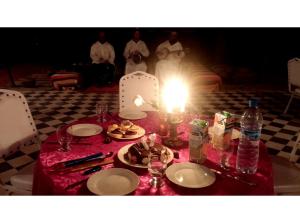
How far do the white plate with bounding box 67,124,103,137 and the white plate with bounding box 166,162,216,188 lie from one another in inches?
29.7

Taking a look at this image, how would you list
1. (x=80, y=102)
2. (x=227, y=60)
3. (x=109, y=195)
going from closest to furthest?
(x=109, y=195), (x=80, y=102), (x=227, y=60)

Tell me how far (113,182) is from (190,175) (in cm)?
42

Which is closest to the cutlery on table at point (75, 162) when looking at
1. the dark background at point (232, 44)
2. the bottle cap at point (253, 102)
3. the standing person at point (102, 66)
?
the bottle cap at point (253, 102)

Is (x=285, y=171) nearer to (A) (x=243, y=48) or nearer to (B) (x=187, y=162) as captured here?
(B) (x=187, y=162)

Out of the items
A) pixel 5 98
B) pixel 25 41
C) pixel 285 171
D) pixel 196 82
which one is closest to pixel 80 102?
pixel 196 82

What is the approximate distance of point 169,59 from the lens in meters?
7.59

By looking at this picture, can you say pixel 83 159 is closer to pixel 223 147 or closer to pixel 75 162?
pixel 75 162

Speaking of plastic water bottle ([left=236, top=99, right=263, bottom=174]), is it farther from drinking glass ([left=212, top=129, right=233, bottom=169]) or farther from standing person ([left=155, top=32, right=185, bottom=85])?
standing person ([left=155, top=32, right=185, bottom=85])

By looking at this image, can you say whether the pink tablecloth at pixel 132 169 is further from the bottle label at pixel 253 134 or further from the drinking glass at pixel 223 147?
the bottle label at pixel 253 134

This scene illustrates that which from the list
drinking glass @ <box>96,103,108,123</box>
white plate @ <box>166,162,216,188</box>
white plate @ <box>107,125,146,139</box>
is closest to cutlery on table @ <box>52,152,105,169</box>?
white plate @ <box>107,125,146,139</box>

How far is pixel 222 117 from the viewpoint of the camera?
191 centimetres

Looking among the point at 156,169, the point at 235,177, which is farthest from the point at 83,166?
the point at 235,177

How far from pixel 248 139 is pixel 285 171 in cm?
82

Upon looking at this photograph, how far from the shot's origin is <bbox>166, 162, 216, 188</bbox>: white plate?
5.21ft
